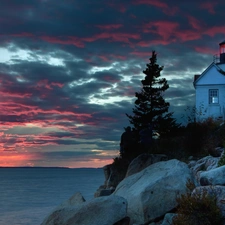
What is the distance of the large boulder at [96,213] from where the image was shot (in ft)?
39.4

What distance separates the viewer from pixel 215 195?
1142 cm

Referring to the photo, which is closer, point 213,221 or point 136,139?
point 213,221

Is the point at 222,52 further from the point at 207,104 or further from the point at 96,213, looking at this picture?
the point at 96,213

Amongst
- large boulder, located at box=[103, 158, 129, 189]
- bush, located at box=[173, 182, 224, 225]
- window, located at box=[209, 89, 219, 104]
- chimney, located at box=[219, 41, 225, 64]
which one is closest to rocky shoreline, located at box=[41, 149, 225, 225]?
bush, located at box=[173, 182, 224, 225]

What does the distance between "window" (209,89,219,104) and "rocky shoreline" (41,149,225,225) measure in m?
24.3

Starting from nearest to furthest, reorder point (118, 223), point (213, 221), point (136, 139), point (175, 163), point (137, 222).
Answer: point (213, 221), point (118, 223), point (137, 222), point (175, 163), point (136, 139)

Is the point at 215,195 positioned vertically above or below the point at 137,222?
above

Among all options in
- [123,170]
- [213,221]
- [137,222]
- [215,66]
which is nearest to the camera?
[213,221]

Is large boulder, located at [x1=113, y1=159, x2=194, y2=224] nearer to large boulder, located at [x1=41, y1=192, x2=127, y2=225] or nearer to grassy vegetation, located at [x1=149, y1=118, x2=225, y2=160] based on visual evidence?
large boulder, located at [x1=41, y1=192, x2=127, y2=225]

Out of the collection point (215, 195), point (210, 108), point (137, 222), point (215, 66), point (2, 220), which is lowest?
point (2, 220)

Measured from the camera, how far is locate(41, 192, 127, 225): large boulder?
39.4ft

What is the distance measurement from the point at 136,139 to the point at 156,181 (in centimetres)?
1849

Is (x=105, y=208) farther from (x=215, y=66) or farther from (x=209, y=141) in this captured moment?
(x=215, y=66)

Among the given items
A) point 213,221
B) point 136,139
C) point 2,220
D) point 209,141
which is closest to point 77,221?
point 213,221
